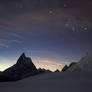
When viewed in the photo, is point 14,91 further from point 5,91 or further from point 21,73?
point 21,73

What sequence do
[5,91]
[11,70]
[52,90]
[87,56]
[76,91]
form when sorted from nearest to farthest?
[76,91], [52,90], [5,91], [87,56], [11,70]

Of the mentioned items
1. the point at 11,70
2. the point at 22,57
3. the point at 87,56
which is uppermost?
the point at 22,57

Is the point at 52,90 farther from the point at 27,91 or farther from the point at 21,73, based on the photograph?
the point at 21,73

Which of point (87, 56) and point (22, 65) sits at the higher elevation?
point (22, 65)

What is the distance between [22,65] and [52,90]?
165891 millimetres

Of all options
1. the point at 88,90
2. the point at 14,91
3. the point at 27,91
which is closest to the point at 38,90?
the point at 27,91

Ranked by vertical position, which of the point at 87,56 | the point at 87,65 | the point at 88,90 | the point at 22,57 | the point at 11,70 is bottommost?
the point at 88,90

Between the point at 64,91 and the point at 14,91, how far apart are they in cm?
208

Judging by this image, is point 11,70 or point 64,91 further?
point 11,70

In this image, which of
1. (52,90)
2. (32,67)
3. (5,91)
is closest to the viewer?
(52,90)

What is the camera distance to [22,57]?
16712 centimetres

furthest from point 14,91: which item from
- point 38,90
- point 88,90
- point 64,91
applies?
point 88,90

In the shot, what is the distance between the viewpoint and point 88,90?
15.5 ft

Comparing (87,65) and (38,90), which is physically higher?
(87,65)
